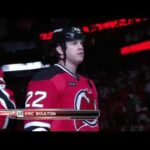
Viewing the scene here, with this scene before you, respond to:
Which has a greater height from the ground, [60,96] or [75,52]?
[75,52]

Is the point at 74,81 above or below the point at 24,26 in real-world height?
below

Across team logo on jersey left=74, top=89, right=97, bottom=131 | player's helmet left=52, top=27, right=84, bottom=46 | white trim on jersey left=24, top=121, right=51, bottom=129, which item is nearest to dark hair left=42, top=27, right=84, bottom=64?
player's helmet left=52, top=27, right=84, bottom=46

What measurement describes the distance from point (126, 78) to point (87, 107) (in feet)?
1.03

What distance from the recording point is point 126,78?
233 centimetres

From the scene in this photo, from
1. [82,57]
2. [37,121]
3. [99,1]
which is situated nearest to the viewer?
[37,121]

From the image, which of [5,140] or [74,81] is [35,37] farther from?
[5,140]

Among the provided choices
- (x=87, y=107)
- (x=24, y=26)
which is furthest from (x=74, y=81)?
(x=24, y=26)

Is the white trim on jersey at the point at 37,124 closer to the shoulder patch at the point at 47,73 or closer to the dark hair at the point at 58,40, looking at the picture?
the shoulder patch at the point at 47,73

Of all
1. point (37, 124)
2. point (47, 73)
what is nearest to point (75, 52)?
point (47, 73)

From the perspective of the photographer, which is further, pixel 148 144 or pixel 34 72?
pixel 148 144

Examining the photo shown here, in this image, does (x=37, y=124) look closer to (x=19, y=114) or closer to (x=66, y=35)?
(x=19, y=114)

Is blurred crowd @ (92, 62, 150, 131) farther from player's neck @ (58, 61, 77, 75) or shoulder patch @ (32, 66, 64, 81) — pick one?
shoulder patch @ (32, 66, 64, 81)

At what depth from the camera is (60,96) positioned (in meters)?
2.15

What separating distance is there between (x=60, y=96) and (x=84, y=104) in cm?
17
